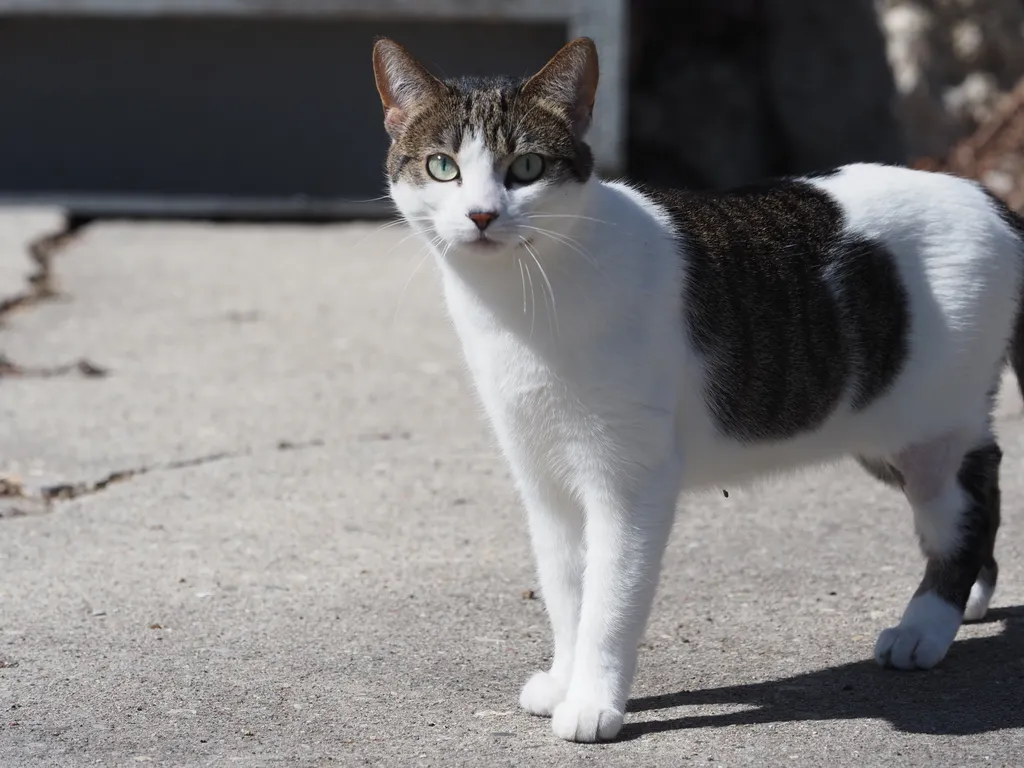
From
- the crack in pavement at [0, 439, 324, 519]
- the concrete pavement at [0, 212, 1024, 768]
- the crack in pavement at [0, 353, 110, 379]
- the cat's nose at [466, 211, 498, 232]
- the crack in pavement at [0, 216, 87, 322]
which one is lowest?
the crack in pavement at [0, 216, 87, 322]

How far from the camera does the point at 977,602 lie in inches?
131

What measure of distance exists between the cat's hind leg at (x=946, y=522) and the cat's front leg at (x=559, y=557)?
0.70 m

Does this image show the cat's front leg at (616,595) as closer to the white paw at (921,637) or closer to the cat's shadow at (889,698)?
the cat's shadow at (889,698)

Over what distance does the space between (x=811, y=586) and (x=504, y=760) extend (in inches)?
48.1

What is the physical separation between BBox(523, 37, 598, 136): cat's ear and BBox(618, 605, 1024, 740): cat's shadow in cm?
119

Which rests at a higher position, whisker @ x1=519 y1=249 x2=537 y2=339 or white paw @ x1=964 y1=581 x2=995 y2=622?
whisker @ x1=519 y1=249 x2=537 y2=339

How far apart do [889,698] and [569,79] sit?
1.41 metres

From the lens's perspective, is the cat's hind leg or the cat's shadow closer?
the cat's shadow

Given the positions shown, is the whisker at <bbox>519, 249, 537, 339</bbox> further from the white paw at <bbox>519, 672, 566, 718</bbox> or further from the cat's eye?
the white paw at <bbox>519, 672, 566, 718</bbox>

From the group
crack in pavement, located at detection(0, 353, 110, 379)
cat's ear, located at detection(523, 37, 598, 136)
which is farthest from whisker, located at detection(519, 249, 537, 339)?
crack in pavement, located at detection(0, 353, 110, 379)

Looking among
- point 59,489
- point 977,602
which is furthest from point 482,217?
point 59,489

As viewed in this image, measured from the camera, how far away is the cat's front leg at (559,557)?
2918mm

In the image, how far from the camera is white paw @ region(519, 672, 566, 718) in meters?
2.83

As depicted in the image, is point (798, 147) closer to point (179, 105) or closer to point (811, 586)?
point (179, 105)
